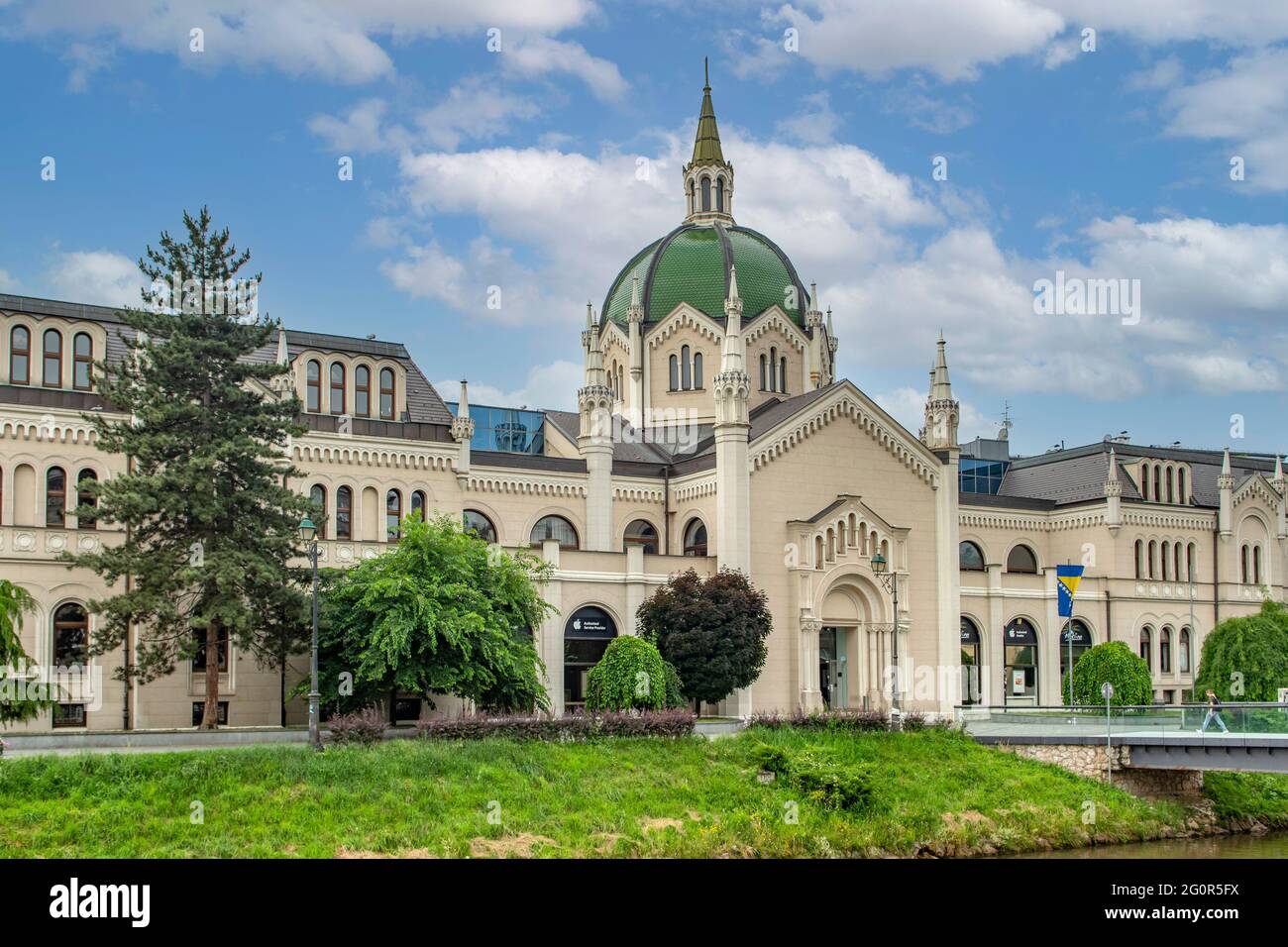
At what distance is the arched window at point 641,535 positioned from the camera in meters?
62.5

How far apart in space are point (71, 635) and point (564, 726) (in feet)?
58.3

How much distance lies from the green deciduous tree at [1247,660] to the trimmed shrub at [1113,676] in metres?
3.32

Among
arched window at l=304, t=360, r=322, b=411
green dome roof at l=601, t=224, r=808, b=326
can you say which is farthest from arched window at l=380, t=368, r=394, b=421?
green dome roof at l=601, t=224, r=808, b=326

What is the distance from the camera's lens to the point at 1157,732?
152 ft

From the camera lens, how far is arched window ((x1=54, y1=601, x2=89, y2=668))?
47.5 metres

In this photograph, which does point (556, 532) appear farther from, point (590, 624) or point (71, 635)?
point (71, 635)

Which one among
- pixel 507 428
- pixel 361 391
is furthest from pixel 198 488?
pixel 507 428

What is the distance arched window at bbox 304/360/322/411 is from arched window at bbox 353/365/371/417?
1.50 m

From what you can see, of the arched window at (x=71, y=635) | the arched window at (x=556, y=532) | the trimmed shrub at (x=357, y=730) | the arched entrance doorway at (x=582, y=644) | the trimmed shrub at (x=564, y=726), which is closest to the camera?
the trimmed shrub at (x=357, y=730)

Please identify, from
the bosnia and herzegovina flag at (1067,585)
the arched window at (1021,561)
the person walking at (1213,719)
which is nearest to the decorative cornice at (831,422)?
the bosnia and herzegovina flag at (1067,585)

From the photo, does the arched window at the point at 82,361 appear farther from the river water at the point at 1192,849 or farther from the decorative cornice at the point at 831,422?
the river water at the point at 1192,849

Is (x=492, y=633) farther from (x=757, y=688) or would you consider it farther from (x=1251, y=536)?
(x=1251, y=536)

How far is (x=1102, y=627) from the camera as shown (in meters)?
71.0

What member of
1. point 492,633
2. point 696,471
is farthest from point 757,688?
point 492,633
